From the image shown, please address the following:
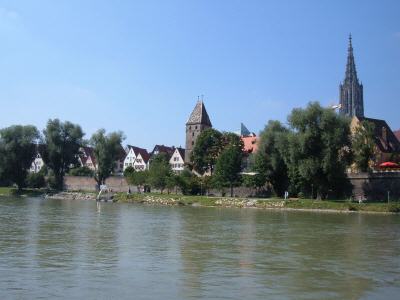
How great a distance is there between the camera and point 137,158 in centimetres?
13775

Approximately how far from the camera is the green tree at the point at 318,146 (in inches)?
2418

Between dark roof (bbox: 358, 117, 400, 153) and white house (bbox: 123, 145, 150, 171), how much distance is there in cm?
6550

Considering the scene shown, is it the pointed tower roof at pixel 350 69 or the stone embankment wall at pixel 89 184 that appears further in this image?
the pointed tower roof at pixel 350 69

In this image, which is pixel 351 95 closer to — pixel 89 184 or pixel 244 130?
pixel 244 130

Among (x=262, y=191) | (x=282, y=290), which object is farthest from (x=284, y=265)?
(x=262, y=191)

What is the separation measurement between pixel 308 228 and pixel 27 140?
2677 inches

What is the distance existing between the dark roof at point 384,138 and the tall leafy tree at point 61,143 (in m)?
50.6

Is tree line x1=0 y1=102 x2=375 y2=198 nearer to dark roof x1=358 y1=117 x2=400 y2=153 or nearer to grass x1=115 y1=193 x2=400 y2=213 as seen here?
grass x1=115 y1=193 x2=400 y2=213

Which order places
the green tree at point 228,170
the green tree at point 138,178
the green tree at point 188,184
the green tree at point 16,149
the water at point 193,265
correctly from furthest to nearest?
the green tree at point 138,178 < the green tree at point 16,149 < the green tree at point 188,184 < the green tree at point 228,170 < the water at point 193,265

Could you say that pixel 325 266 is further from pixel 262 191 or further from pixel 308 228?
pixel 262 191

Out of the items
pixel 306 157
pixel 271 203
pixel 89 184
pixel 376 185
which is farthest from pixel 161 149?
pixel 376 185

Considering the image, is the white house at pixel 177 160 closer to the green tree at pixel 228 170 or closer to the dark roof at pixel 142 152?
the dark roof at pixel 142 152

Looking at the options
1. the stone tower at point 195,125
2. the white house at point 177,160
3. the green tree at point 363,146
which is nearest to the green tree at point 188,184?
the green tree at point 363,146

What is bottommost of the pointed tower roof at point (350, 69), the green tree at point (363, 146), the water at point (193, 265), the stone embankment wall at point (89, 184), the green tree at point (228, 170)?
the water at point (193, 265)
